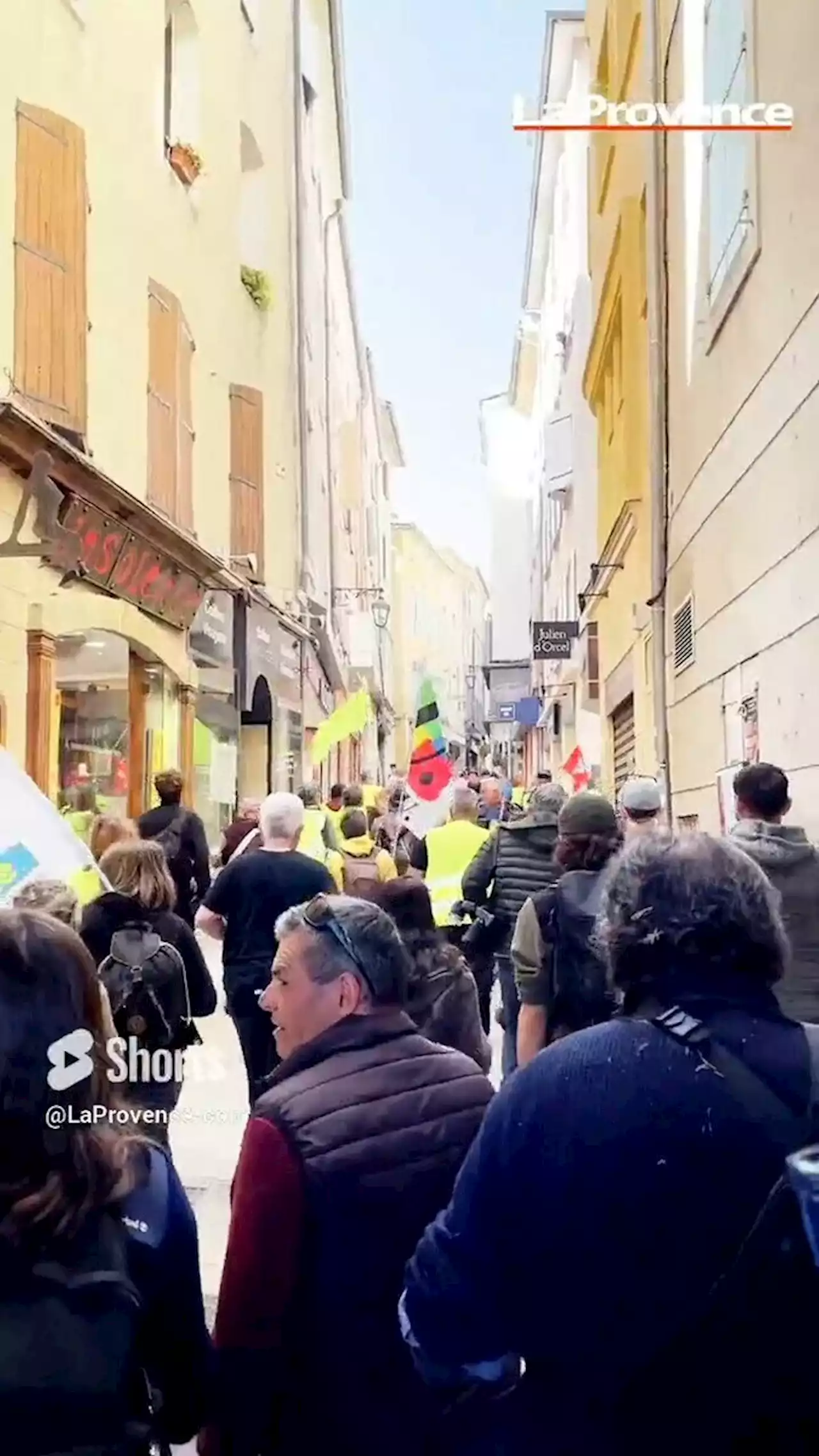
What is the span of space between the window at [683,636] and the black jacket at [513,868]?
3422 mm

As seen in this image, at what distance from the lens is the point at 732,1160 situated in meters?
1.78

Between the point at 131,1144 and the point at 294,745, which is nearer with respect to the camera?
the point at 131,1144

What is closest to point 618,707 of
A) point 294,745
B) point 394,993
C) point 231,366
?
point 231,366

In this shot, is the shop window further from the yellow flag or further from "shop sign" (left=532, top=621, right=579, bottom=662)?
"shop sign" (left=532, top=621, right=579, bottom=662)

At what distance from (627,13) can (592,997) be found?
10.5 metres

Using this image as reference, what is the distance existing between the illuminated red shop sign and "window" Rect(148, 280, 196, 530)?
718mm

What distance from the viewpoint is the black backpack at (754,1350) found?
5.65ft

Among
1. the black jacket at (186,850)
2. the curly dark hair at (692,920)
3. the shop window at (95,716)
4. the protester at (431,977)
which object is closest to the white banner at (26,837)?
the protester at (431,977)

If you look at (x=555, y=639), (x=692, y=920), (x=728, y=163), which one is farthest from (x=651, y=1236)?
(x=555, y=639)

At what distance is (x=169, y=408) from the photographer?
1436cm

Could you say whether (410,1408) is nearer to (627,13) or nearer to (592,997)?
(592,997)

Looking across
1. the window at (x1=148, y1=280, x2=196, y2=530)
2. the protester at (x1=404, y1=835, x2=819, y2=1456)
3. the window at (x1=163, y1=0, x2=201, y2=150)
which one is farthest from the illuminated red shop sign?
the protester at (x1=404, y1=835, x2=819, y2=1456)

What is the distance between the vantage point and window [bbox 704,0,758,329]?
6887mm

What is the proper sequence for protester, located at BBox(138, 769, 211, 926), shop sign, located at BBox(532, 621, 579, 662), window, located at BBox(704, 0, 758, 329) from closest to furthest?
window, located at BBox(704, 0, 758, 329) → protester, located at BBox(138, 769, 211, 926) → shop sign, located at BBox(532, 621, 579, 662)
